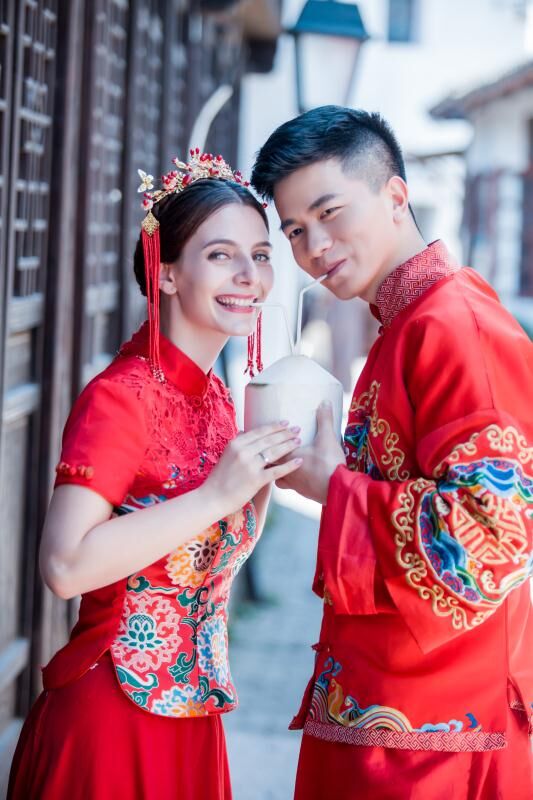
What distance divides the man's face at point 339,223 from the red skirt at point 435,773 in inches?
34.0

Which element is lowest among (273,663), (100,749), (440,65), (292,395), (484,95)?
(273,663)

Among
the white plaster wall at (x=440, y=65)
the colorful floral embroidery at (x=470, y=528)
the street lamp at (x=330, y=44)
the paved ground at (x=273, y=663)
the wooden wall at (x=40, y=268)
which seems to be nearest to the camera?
the colorful floral embroidery at (x=470, y=528)

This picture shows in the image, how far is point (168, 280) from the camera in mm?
2160

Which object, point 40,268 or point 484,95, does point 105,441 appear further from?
point 484,95

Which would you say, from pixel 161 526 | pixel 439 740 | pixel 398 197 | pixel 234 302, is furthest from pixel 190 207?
pixel 439 740

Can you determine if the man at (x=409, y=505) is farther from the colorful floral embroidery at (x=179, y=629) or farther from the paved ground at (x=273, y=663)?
the paved ground at (x=273, y=663)

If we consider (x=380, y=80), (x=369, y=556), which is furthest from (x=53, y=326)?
(x=380, y=80)

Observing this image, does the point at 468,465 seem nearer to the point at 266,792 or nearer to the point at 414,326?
the point at 414,326

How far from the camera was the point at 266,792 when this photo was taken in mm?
3795

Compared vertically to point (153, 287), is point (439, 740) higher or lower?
lower

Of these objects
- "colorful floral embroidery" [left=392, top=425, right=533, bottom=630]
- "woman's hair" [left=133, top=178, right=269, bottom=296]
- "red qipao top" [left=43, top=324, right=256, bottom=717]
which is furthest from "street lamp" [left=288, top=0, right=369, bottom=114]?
"colorful floral embroidery" [left=392, top=425, right=533, bottom=630]

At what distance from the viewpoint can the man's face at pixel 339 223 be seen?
1.96 metres

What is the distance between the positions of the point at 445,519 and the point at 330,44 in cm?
348

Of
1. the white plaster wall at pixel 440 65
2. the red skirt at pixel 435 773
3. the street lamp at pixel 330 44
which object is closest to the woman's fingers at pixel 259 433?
the red skirt at pixel 435 773
